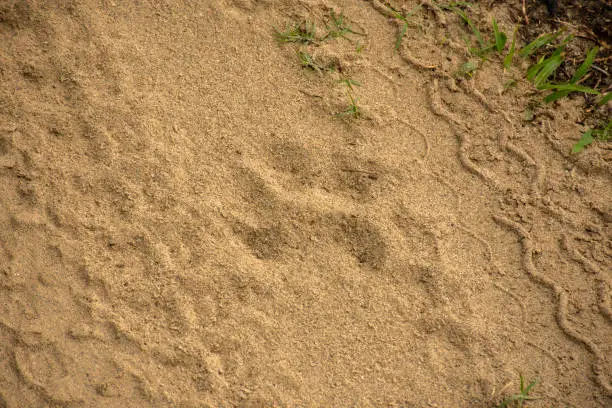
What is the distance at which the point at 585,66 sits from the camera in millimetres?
2420

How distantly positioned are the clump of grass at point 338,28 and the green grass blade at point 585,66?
111cm

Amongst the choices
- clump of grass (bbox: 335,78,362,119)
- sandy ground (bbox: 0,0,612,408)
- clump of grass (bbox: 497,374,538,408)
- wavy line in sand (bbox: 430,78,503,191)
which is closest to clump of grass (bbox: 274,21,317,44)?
sandy ground (bbox: 0,0,612,408)

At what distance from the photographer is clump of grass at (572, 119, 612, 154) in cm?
231

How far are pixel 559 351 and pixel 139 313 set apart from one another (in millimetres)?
1672

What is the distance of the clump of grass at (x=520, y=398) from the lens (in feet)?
6.07

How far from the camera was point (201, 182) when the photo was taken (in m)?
2.10

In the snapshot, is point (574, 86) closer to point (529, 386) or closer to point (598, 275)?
point (598, 275)

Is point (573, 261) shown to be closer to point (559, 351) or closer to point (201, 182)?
point (559, 351)

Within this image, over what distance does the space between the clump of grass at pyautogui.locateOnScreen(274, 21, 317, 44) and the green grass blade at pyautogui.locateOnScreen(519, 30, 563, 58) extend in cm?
107

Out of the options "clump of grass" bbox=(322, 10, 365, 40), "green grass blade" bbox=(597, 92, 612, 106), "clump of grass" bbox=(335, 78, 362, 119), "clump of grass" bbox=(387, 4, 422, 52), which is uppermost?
"green grass blade" bbox=(597, 92, 612, 106)

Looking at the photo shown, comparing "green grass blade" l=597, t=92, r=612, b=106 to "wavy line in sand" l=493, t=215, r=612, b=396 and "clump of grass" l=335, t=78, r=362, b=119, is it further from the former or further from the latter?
"clump of grass" l=335, t=78, r=362, b=119

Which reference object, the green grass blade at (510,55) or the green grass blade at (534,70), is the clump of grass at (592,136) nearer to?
the green grass blade at (534,70)

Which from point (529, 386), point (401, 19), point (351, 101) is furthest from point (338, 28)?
point (529, 386)

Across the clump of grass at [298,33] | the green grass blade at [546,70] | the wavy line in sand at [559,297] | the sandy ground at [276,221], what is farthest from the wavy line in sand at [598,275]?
the clump of grass at [298,33]
